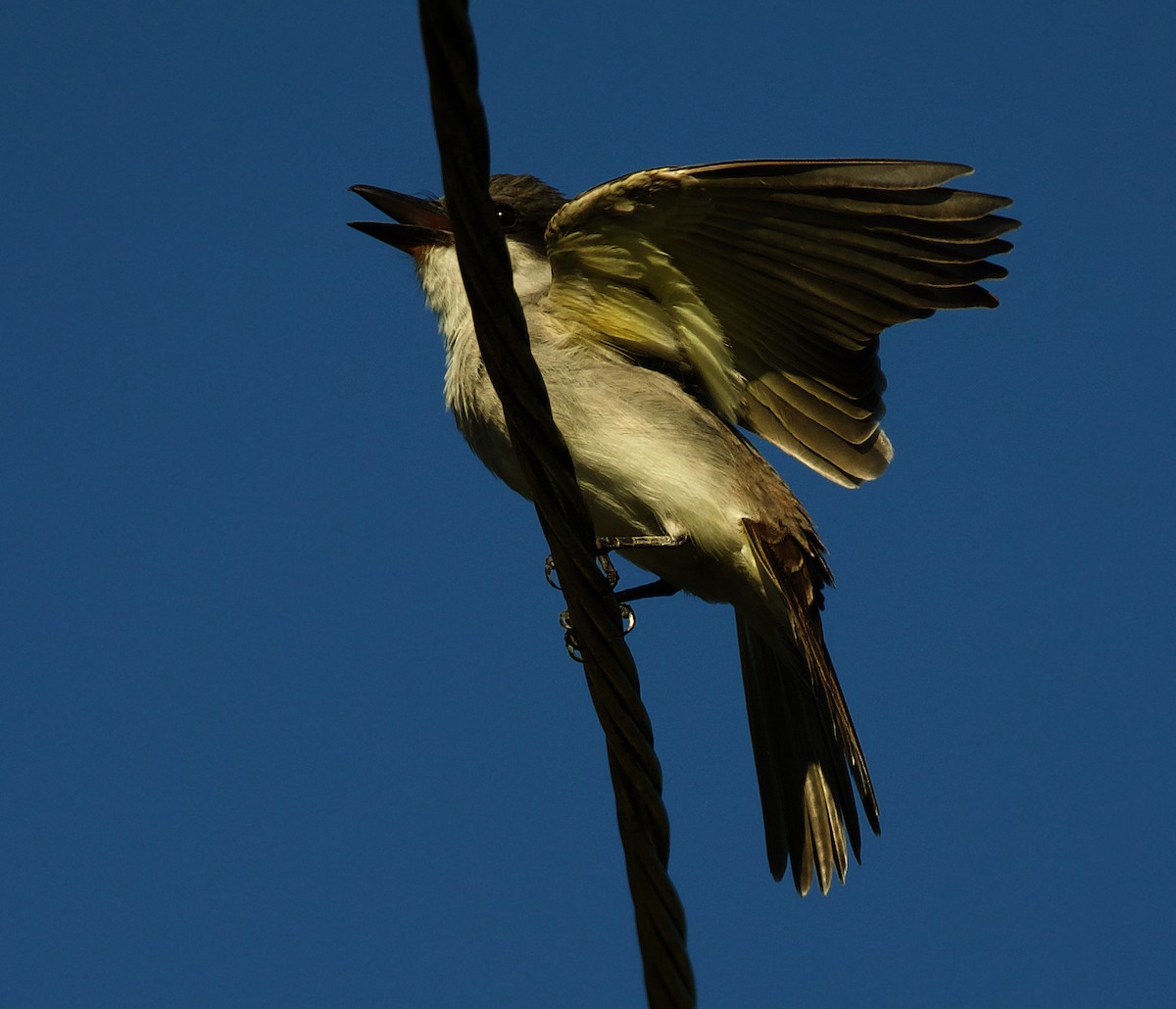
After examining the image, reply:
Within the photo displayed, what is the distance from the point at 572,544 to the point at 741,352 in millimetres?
2736

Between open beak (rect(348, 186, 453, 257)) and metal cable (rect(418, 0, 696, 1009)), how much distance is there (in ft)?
11.5

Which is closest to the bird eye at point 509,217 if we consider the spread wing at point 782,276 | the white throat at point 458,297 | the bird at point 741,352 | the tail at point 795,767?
the white throat at point 458,297

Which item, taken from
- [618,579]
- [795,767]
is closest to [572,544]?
[618,579]

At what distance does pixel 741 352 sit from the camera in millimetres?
5566

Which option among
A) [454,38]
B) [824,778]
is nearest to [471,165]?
[454,38]

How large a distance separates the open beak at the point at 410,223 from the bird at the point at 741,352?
399 mm

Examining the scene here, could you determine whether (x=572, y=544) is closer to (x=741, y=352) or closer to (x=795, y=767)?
(x=741, y=352)

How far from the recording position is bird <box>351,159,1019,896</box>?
15.6 ft

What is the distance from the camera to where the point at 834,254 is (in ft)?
16.2

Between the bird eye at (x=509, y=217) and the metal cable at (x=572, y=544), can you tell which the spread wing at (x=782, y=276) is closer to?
the bird eye at (x=509, y=217)

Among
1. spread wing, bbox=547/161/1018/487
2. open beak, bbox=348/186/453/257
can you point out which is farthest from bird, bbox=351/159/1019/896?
open beak, bbox=348/186/453/257

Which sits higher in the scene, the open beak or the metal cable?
the open beak

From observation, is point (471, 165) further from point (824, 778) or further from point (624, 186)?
point (824, 778)

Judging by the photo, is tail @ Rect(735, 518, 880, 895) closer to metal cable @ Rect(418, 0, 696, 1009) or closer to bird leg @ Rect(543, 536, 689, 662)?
bird leg @ Rect(543, 536, 689, 662)
